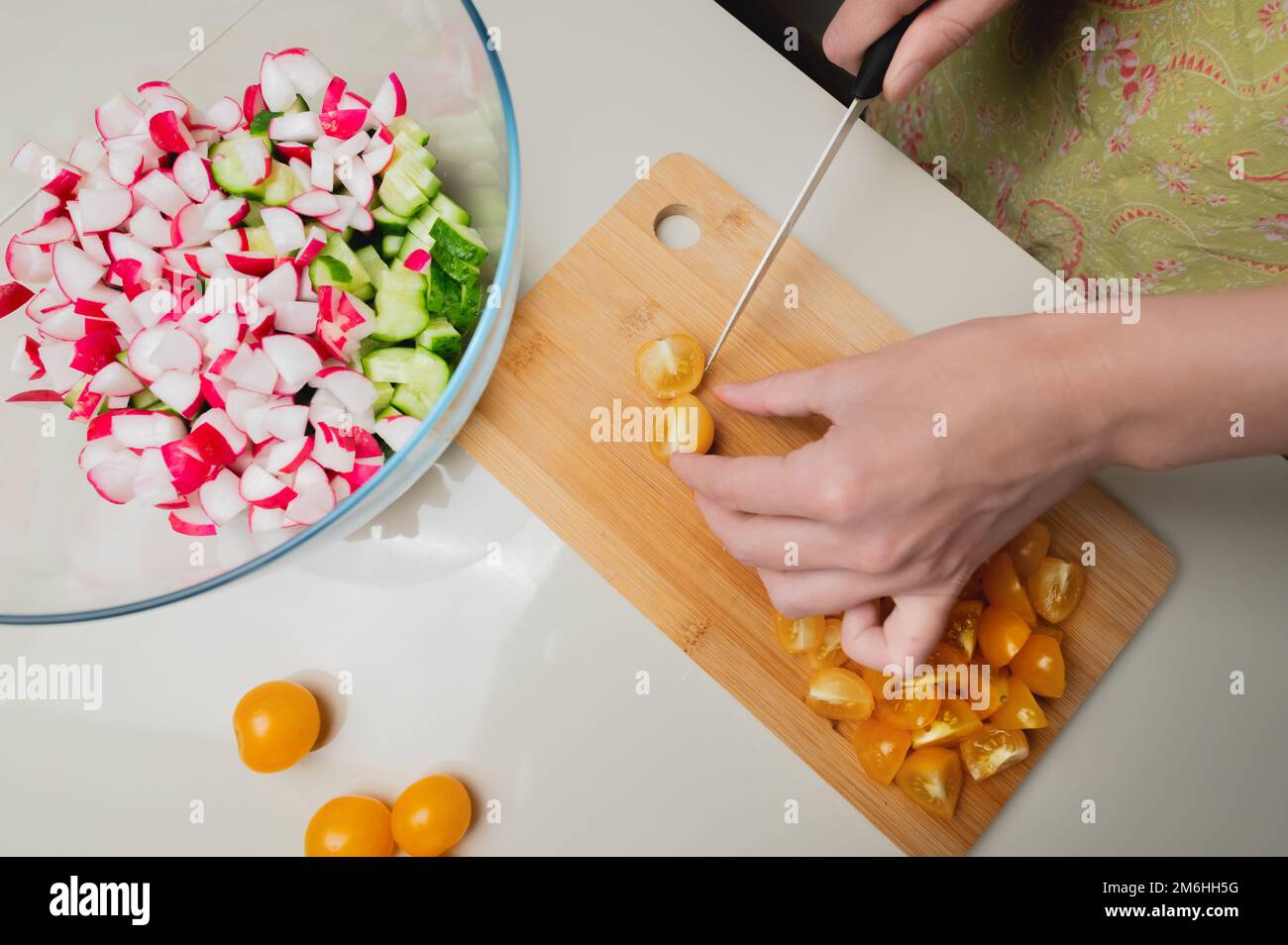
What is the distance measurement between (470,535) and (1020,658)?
0.66 m

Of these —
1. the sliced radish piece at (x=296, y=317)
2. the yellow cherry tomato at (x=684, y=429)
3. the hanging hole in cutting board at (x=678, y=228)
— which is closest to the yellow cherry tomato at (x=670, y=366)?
the yellow cherry tomato at (x=684, y=429)

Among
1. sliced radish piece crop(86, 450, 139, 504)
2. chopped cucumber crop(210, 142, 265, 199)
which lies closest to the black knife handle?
chopped cucumber crop(210, 142, 265, 199)

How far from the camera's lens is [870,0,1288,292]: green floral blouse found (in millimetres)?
920

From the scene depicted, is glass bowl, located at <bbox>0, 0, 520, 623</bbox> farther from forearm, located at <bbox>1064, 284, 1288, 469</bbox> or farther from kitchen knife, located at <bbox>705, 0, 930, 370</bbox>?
forearm, located at <bbox>1064, 284, 1288, 469</bbox>

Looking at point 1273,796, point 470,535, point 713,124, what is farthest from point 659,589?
point 1273,796

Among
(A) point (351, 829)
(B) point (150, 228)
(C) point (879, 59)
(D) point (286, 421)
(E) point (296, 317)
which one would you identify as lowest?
(A) point (351, 829)

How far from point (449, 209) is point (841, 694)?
27.3 inches

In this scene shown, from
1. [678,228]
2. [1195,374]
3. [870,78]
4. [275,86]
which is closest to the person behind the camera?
[1195,374]

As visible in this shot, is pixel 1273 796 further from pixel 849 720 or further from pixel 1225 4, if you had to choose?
pixel 1225 4

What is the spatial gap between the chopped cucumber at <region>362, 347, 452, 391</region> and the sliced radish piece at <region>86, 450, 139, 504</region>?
0.28 meters

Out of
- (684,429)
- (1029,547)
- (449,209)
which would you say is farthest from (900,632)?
(449,209)

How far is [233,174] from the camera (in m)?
1.00

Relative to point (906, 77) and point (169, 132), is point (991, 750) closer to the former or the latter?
point (906, 77)

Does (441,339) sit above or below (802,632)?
above
